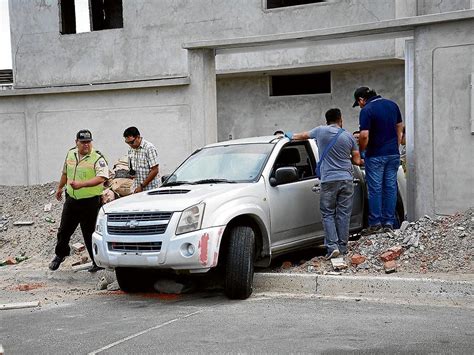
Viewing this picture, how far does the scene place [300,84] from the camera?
65.2 feet

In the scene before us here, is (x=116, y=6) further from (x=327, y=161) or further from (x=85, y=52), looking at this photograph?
(x=327, y=161)

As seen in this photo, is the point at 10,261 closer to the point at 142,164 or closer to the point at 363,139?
the point at 142,164

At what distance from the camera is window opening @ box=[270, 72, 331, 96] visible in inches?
763

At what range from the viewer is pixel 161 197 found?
850 centimetres

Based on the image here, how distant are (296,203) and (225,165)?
1.03 meters

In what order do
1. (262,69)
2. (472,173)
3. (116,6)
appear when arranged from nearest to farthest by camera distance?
1. (472,173)
2. (262,69)
3. (116,6)

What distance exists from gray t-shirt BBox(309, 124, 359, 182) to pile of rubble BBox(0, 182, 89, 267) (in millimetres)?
4199

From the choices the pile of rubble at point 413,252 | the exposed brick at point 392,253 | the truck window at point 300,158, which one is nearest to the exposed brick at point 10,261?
the pile of rubble at point 413,252

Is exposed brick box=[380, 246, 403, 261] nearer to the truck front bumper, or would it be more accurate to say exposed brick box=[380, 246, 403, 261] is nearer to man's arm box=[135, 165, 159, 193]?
the truck front bumper

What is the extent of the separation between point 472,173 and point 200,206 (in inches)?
165

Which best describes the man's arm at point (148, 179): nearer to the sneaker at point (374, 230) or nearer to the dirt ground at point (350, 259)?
the dirt ground at point (350, 259)

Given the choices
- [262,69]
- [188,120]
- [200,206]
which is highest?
[262,69]

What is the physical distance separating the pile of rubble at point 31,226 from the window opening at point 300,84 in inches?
292

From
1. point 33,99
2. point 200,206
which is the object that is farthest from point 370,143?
point 33,99
